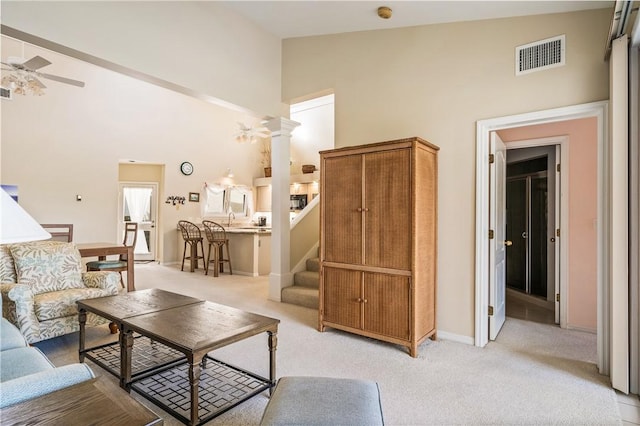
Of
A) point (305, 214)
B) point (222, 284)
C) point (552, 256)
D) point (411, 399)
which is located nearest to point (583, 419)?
point (411, 399)

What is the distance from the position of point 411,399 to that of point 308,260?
314 cm

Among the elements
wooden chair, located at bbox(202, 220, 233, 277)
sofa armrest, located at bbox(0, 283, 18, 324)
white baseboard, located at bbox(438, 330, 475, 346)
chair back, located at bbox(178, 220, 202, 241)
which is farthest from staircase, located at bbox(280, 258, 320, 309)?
chair back, located at bbox(178, 220, 202, 241)

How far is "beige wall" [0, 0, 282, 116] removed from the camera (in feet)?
9.09

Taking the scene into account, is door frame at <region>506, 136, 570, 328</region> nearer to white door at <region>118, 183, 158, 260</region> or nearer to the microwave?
the microwave

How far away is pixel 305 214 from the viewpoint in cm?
557

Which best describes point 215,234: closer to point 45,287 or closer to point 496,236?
point 45,287

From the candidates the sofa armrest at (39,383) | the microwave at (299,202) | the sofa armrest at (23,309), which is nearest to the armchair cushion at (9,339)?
the sofa armrest at (23,309)

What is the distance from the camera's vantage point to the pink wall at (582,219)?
385cm

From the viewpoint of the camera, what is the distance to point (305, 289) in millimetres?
4887

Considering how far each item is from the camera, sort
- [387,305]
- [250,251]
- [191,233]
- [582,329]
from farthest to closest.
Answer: [191,233], [250,251], [582,329], [387,305]

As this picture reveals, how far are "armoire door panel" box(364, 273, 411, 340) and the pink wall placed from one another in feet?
7.19

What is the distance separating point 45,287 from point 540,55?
5.01 m

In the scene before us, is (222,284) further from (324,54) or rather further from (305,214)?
(324,54)

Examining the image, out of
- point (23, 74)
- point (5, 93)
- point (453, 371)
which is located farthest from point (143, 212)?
point (453, 371)
